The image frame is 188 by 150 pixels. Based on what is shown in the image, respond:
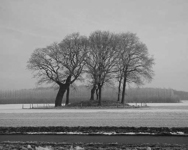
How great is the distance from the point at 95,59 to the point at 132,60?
8073mm

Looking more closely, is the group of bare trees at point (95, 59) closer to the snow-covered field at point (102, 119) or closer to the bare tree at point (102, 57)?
the bare tree at point (102, 57)

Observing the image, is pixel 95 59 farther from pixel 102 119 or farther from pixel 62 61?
pixel 102 119

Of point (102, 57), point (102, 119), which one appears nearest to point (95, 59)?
point (102, 57)

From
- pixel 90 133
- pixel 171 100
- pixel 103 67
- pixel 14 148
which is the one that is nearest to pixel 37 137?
pixel 90 133

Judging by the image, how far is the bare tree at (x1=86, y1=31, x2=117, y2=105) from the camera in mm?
60719

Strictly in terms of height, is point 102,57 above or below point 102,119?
above

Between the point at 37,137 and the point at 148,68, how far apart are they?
1863 inches

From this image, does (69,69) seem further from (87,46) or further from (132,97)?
(132,97)

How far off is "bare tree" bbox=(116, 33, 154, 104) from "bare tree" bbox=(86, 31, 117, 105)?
5.69 feet

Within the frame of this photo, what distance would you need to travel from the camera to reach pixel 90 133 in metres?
19.7

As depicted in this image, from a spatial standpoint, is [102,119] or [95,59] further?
[95,59]

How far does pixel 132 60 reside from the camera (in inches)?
2522

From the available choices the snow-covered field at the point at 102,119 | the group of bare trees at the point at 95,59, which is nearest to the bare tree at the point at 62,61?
the group of bare trees at the point at 95,59

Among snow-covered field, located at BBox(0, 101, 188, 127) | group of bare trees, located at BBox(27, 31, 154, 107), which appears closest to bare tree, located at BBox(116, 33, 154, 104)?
group of bare trees, located at BBox(27, 31, 154, 107)
